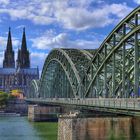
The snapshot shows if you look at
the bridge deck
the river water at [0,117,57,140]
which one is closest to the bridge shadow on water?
the bridge deck

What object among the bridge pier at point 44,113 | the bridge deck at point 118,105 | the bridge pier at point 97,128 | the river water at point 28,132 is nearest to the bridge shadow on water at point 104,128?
the bridge pier at point 97,128

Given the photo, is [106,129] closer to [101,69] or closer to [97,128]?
[97,128]

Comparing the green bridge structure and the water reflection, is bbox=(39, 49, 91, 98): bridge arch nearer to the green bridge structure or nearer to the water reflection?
the green bridge structure

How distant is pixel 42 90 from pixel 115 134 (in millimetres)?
114544

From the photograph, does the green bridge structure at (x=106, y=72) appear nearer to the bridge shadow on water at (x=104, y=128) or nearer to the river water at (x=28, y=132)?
the bridge shadow on water at (x=104, y=128)

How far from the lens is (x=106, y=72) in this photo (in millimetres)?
67625

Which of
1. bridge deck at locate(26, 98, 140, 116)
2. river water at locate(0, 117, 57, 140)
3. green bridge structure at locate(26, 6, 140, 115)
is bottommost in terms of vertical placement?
river water at locate(0, 117, 57, 140)

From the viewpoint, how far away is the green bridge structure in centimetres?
5328

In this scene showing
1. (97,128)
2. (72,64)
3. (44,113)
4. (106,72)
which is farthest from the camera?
(44,113)

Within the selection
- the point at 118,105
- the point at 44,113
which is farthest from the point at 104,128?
the point at 44,113

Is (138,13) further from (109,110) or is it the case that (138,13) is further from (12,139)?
(12,139)

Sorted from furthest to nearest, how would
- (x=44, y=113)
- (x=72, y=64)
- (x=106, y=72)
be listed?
(x=44, y=113) < (x=72, y=64) < (x=106, y=72)

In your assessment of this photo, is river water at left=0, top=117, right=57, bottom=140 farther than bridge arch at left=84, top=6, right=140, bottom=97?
Yes

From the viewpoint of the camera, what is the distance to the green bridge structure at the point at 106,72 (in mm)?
53281
